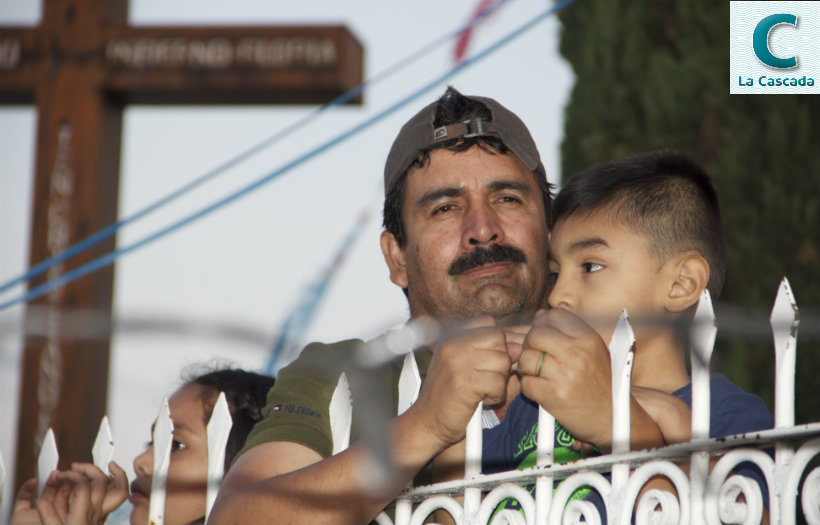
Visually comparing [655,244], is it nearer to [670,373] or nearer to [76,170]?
[670,373]

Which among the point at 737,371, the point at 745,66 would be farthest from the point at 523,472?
the point at 737,371

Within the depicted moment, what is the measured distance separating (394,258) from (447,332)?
1.87 metres

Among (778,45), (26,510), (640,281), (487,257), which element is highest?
(778,45)

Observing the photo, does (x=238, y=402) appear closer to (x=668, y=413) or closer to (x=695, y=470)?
(x=668, y=413)

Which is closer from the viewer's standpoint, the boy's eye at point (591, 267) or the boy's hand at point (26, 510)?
the boy's eye at point (591, 267)

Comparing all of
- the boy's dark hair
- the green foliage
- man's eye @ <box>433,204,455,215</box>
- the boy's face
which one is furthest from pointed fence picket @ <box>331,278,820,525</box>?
the green foliage

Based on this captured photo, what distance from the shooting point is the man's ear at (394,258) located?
118 inches

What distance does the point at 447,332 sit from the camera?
116cm

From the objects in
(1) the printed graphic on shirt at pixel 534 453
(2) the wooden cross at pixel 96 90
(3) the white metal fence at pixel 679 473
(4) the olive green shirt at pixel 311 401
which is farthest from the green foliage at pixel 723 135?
(3) the white metal fence at pixel 679 473

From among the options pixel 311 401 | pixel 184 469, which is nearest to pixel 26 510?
pixel 184 469

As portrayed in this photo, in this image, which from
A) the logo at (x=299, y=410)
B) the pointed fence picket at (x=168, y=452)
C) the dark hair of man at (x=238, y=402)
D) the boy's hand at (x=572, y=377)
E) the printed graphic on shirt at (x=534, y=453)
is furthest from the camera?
the dark hair of man at (x=238, y=402)

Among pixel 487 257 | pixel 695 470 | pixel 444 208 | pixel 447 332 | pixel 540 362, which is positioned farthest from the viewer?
pixel 444 208

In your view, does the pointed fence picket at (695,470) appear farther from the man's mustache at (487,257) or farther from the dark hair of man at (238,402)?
the dark hair of man at (238,402)

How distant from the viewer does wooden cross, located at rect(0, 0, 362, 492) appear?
512cm
